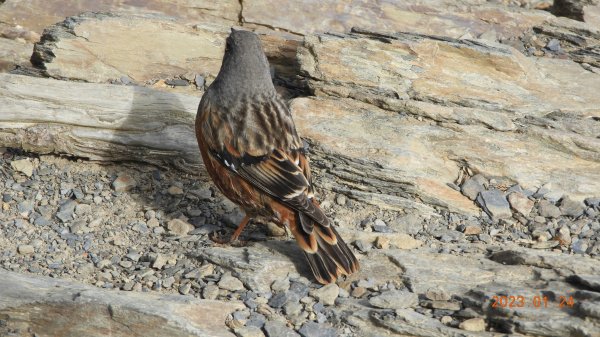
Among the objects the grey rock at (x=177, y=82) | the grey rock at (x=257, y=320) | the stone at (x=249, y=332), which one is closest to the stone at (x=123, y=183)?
the grey rock at (x=177, y=82)

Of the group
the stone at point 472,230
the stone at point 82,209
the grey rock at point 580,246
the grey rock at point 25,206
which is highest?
the grey rock at point 580,246

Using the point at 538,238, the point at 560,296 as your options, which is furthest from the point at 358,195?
the point at 560,296

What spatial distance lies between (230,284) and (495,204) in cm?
266

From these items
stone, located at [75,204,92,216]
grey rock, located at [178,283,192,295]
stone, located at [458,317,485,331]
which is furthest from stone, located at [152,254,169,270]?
stone, located at [458,317,485,331]

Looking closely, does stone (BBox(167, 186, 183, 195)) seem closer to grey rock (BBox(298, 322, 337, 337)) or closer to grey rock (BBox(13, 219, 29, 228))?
grey rock (BBox(13, 219, 29, 228))

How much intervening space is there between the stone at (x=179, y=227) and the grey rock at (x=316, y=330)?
193 centimetres

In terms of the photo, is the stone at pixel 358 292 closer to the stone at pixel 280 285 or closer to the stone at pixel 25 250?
the stone at pixel 280 285

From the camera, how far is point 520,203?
765 centimetres

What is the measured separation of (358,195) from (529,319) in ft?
8.22

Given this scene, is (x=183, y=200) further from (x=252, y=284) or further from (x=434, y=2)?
(x=434, y=2)

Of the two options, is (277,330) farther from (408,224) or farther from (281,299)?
(408,224)

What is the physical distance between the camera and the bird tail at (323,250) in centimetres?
638

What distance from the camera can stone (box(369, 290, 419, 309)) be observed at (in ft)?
19.7

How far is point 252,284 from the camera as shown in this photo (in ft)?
20.9
